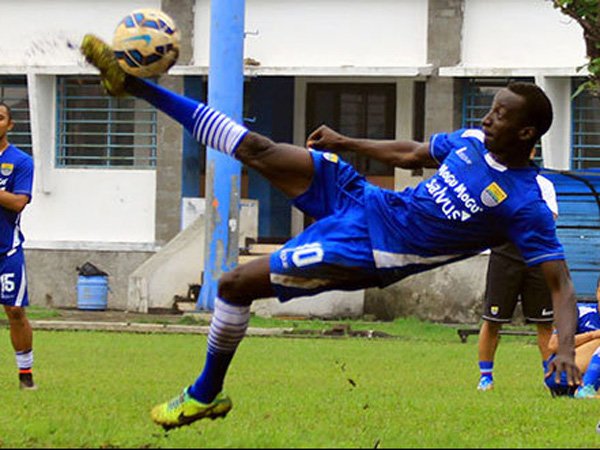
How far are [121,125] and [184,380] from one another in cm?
1817

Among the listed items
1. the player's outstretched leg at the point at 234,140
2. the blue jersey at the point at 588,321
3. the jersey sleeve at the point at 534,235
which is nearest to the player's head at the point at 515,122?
the jersey sleeve at the point at 534,235

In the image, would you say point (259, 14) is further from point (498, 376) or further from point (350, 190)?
point (350, 190)

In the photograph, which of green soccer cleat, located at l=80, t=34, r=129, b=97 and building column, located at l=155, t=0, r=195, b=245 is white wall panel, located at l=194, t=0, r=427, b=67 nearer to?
building column, located at l=155, t=0, r=195, b=245

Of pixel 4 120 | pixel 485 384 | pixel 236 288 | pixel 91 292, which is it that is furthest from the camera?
pixel 91 292

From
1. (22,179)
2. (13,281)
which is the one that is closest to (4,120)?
(22,179)

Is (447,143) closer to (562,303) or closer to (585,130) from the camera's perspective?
(562,303)

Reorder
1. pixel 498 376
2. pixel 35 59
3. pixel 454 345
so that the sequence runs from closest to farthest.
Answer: pixel 498 376 → pixel 454 345 → pixel 35 59

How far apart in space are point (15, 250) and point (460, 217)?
5.70 metres

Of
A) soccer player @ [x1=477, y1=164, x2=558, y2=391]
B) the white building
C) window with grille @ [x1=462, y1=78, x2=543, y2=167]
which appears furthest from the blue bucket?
soccer player @ [x1=477, y1=164, x2=558, y2=391]

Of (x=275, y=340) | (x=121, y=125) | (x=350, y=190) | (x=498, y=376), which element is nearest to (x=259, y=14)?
(x=121, y=125)

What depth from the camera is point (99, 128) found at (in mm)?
32938

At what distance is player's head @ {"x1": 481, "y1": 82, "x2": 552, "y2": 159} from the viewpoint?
9.05 meters

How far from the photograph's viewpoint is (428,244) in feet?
29.6

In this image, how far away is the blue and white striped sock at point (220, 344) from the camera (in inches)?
348
